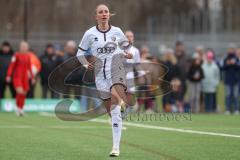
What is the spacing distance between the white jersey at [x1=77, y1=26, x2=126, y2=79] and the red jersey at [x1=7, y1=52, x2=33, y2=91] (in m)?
11.3

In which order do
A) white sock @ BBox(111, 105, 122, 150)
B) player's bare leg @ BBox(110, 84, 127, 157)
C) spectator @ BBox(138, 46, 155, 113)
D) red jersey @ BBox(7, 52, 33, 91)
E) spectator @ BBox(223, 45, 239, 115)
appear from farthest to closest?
spectator @ BBox(223, 45, 239, 115) < spectator @ BBox(138, 46, 155, 113) < red jersey @ BBox(7, 52, 33, 91) < white sock @ BBox(111, 105, 122, 150) < player's bare leg @ BBox(110, 84, 127, 157)

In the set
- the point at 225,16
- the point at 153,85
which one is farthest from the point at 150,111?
the point at 225,16

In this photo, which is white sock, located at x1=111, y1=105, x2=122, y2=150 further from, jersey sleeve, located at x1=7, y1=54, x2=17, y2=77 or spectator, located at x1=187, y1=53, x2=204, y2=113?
spectator, located at x1=187, y1=53, x2=204, y2=113

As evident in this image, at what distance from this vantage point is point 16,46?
133 feet

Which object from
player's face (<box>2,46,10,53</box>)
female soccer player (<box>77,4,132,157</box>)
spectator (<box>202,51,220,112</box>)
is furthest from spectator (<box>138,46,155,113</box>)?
female soccer player (<box>77,4,132,157</box>)

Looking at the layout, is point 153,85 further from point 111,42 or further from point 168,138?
point 111,42

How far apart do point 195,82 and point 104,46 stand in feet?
44.2

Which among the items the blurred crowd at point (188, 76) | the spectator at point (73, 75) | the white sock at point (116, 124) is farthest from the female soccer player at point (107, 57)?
the blurred crowd at point (188, 76)

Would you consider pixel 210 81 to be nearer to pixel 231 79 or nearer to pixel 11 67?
pixel 231 79

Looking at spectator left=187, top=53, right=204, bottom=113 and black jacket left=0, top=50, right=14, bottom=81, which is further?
black jacket left=0, top=50, right=14, bottom=81

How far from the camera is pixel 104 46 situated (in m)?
12.2

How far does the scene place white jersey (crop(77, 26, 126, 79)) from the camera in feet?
39.8

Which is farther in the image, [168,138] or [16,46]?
[16,46]

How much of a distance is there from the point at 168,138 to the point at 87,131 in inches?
97.3
